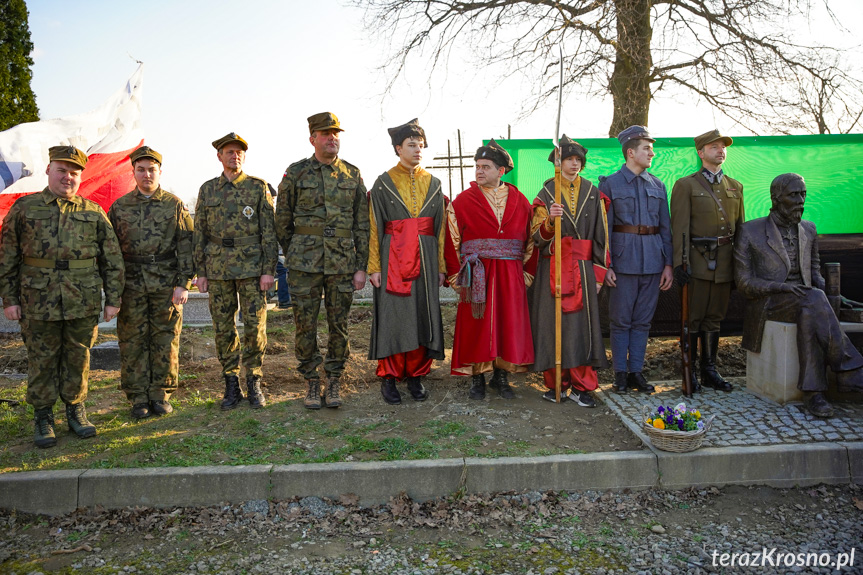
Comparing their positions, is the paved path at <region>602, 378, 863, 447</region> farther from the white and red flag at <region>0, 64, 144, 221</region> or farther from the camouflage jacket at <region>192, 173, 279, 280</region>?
the white and red flag at <region>0, 64, 144, 221</region>

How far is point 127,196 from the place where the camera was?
5.05 metres

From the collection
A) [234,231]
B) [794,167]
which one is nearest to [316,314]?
[234,231]

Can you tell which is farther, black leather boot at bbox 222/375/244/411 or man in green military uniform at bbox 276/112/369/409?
black leather boot at bbox 222/375/244/411

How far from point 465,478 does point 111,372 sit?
4.46 m

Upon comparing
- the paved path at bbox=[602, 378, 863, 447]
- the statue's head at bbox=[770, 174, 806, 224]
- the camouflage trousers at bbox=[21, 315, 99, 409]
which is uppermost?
the statue's head at bbox=[770, 174, 806, 224]

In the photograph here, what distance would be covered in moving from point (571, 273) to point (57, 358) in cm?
401

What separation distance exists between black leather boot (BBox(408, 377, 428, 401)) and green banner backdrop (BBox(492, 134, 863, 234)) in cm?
303

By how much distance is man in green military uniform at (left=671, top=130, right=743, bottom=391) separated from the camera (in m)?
5.48

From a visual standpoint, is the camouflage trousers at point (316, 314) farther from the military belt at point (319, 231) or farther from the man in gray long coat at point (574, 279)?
the man in gray long coat at point (574, 279)

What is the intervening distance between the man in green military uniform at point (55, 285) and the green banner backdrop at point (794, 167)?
14.7 ft

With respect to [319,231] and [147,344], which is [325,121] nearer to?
[319,231]

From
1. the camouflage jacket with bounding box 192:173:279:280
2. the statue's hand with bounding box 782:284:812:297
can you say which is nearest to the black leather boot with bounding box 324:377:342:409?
the camouflage jacket with bounding box 192:173:279:280

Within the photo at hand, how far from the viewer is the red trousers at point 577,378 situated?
5.27 metres

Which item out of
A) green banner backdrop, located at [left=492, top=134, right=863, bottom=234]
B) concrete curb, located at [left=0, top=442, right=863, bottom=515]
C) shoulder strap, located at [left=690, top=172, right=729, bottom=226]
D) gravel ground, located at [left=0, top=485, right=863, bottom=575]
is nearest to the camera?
gravel ground, located at [left=0, top=485, right=863, bottom=575]
